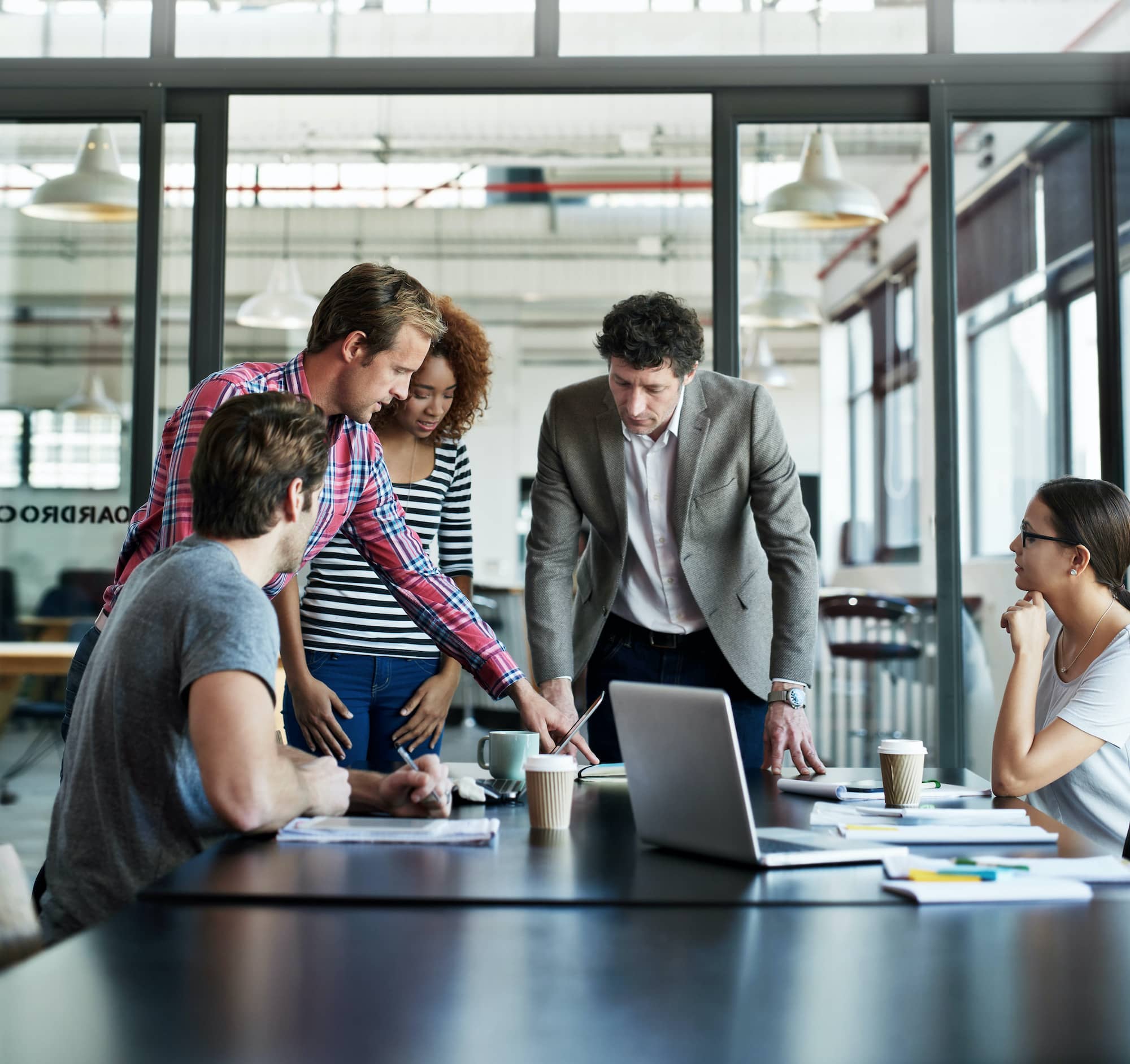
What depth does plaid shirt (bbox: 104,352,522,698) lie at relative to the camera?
6.13 feet

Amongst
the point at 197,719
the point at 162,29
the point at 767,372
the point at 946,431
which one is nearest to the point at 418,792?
the point at 197,719

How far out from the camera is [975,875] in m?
1.16

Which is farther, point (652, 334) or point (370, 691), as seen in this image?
point (370, 691)

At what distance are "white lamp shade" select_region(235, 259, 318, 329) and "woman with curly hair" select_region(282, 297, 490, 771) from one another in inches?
200

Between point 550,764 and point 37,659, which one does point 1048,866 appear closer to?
point 550,764

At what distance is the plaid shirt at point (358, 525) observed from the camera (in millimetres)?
1868

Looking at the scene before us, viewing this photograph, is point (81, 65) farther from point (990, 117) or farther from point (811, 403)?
point (811, 403)

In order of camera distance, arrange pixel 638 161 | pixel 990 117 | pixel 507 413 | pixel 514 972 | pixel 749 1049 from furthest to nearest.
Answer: pixel 507 413
pixel 638 161
pixel 990 117
pixel 514 972
pixel 749 1049

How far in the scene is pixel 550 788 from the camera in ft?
4.74

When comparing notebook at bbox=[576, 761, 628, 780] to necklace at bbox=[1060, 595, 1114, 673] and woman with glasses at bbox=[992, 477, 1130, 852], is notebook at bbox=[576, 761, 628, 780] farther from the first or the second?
necklace at bbox=[1060, 595, 1114, 673]

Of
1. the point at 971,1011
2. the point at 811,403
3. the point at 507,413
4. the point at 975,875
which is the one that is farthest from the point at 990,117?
the point at 507,413

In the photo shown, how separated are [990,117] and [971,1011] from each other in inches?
116

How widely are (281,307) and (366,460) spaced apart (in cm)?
566

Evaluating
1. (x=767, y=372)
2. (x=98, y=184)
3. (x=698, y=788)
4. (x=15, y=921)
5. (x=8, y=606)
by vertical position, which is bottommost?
(x=15, y=921)
